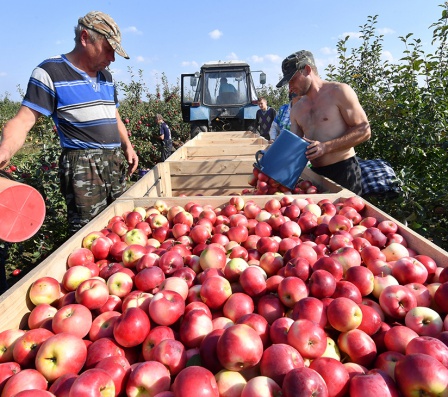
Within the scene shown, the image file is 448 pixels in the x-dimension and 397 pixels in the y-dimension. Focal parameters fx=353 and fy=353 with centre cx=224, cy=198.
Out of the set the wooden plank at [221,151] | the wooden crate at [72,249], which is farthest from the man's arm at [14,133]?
the wooden plank at [221,151]

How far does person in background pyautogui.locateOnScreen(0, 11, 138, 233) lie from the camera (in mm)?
2592

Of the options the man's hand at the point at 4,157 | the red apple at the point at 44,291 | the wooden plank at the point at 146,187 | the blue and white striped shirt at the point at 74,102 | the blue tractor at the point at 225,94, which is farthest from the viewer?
the blue tractor at the point at 225,94

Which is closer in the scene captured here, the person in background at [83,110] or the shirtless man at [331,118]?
the person in background at [83,110]

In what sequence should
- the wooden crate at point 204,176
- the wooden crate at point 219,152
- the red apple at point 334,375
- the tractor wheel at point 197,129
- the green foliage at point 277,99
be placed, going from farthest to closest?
the green foliage at point 277,99 < the tractor wheel at point 197,129 < the wooden crate at point 219,152 < the wooden crate at point 204,176 < the red apple at point 334,375

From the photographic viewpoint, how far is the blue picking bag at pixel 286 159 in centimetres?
292

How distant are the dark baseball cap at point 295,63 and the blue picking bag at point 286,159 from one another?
0.68m

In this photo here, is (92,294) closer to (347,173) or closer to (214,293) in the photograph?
(214,293)

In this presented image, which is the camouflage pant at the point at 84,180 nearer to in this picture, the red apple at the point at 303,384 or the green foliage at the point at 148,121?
the red apple at the point at 303,384

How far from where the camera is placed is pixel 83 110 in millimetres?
2779

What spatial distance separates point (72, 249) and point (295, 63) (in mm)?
2514

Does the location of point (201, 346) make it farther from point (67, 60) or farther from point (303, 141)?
point (67, 60)

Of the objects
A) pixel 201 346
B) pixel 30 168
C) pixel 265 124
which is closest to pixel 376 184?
pixel 201 346

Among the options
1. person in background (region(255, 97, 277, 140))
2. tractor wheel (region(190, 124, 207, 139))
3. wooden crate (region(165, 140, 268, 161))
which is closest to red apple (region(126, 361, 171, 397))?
wooden crate (region(165, 140, 268, 161))

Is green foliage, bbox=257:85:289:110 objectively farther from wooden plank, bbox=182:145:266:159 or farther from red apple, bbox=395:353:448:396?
red apple, bbox=395:353:448:396
